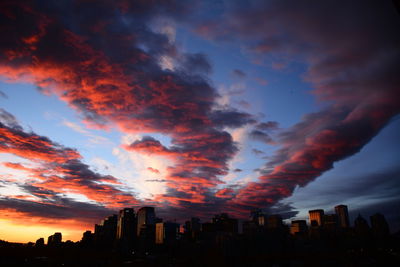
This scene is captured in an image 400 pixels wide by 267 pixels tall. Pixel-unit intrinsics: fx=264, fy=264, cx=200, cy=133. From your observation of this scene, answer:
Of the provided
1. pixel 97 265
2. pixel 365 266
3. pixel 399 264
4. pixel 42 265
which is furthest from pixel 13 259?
pixel 399 264

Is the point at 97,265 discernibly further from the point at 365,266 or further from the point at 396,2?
the point at 396,2

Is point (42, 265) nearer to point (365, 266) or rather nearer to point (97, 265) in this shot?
point (97, 265)

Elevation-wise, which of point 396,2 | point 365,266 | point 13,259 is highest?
point 396,2

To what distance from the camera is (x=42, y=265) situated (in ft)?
538

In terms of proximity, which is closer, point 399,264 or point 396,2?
point 396,2

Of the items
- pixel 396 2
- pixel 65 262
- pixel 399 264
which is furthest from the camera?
pixel 65 262

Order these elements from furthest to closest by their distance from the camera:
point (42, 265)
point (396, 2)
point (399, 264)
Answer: point (399, 264)
point (42, 265)
point (396, 2)

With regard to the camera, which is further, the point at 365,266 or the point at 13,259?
the point at 365,266

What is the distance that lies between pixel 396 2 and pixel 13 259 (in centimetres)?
22275

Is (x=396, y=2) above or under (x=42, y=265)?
above

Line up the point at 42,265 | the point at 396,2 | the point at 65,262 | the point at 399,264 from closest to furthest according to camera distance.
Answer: the point at 396,2 → the point at 42,265 → the point at 399,264 → the point at 65,262

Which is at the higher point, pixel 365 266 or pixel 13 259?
pixel 13 259

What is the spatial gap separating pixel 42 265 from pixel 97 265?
142 feet

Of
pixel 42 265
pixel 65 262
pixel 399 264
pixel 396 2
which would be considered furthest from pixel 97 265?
pixel 396 2
